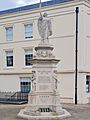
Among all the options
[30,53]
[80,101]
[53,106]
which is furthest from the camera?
[30,53]

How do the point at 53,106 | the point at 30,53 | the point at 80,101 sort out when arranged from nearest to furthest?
1. the point at 53,106
2. the point at 80,101
3. the point at 30,53

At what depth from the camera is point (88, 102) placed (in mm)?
25500

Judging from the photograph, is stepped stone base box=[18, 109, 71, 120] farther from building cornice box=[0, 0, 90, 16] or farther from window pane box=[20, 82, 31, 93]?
window pane box=[20, 82, 31, 93]

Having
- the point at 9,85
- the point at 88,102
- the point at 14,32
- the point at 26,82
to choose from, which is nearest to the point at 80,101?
the point at 88,102

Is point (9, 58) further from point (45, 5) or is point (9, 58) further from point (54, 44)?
point (45, 5)

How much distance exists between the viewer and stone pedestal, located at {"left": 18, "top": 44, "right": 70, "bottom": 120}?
586 inches

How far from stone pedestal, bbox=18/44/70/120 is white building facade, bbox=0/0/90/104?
1014 cm

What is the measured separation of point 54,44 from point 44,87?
40.6 ft

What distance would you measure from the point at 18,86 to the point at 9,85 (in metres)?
1.35

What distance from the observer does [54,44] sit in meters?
27.1

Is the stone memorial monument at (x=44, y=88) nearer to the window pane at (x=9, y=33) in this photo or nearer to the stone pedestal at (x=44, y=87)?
the stone pedestal at (x=44, y=87)

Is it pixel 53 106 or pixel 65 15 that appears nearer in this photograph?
pixel 53 106

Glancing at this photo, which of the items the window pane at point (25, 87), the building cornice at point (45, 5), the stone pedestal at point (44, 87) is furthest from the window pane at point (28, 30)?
the stone pedestal at point (44, 87)

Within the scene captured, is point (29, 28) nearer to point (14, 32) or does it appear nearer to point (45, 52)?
point (14, 32)
